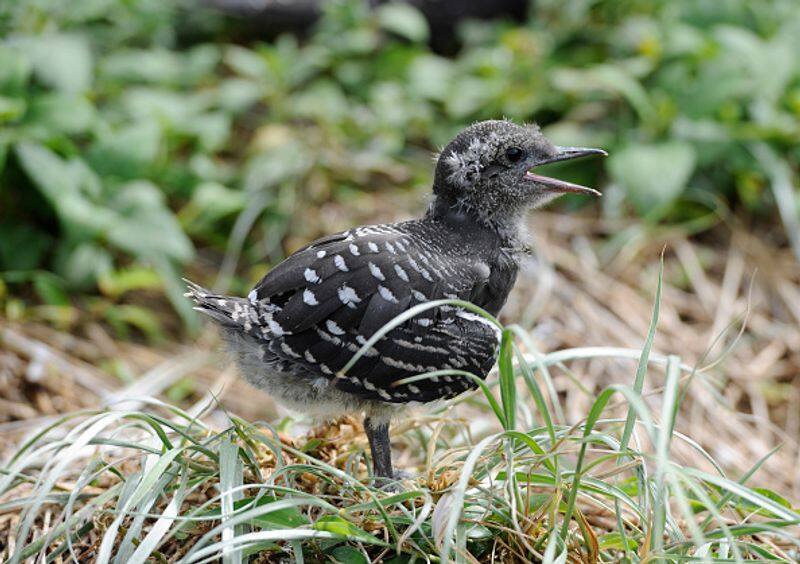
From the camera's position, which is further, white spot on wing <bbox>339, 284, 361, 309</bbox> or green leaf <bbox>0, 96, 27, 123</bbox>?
green leaf <bbox>0, 96, 27, 123</bbox>

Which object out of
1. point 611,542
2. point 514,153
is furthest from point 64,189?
point 611,542

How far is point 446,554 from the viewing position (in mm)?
2092

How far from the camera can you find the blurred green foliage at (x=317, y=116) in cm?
→ 484

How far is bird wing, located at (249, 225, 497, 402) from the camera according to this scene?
2.82 metres

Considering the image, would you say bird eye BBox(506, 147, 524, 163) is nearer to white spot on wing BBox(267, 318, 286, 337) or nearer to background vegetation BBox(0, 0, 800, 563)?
background vegetation BBox(0, 0, 800, 563)

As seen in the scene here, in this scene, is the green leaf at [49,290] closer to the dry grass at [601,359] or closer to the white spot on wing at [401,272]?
the dry grass at [601,359]

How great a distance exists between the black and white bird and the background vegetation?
22 centimetres

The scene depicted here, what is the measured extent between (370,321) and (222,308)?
53 centimetres

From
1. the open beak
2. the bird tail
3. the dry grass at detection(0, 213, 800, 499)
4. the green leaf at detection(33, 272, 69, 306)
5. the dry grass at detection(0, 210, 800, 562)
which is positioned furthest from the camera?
the green leaf at detection(33, 272, 69, 306)

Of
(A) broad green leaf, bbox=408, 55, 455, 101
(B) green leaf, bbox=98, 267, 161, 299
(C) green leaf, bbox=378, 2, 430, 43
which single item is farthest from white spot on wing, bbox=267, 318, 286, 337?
(C) green leaf, bbox=378, 2, 430, 43

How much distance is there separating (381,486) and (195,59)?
4.08 metres

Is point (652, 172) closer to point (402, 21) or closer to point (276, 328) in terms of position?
point (402, 21)

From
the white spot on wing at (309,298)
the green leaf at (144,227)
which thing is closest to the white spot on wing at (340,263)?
the white spot on wing at (309,298)

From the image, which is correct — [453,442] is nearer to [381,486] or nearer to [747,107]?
[381,486]
